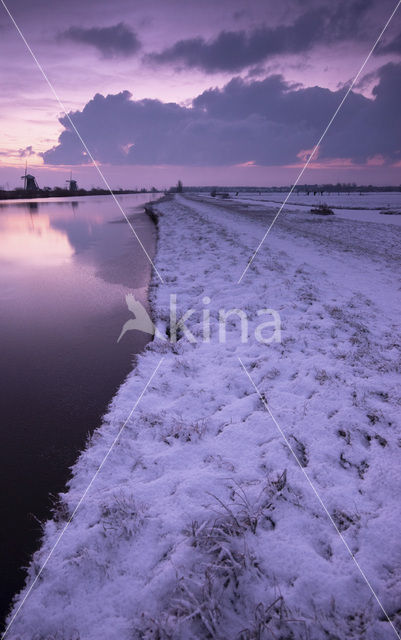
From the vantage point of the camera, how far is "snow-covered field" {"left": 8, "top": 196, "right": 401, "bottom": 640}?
2.01 meters

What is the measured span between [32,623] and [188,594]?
1.11 meters

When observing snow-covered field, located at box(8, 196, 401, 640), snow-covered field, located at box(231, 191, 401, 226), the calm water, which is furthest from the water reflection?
snow-covered field, located at box(231, 191, 401, 226)

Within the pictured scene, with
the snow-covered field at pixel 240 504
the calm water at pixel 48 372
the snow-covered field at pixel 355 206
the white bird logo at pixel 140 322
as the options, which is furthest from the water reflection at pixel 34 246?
the snow-covered field at pixel 355 206

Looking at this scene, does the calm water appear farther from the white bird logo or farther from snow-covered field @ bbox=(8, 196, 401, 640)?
snow-covered field @ bbox=(8, 196, 401, 640)

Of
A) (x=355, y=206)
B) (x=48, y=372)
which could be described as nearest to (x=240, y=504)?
(x=48, y=372)

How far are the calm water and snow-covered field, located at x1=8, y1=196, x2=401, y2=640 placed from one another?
0.29 m

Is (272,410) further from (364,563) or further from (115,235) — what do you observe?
(115,235)

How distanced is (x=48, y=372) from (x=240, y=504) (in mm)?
3877

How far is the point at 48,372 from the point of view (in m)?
5.11

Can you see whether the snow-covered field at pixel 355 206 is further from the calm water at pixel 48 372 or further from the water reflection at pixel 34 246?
the calm water at pixel 48 372

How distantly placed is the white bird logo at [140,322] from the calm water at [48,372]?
0.17 m

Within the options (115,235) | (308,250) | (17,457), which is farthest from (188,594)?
(115,235)

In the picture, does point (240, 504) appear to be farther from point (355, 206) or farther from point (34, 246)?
point (355, 206)

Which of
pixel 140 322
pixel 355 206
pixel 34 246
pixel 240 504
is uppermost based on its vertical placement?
pixel 355 206
